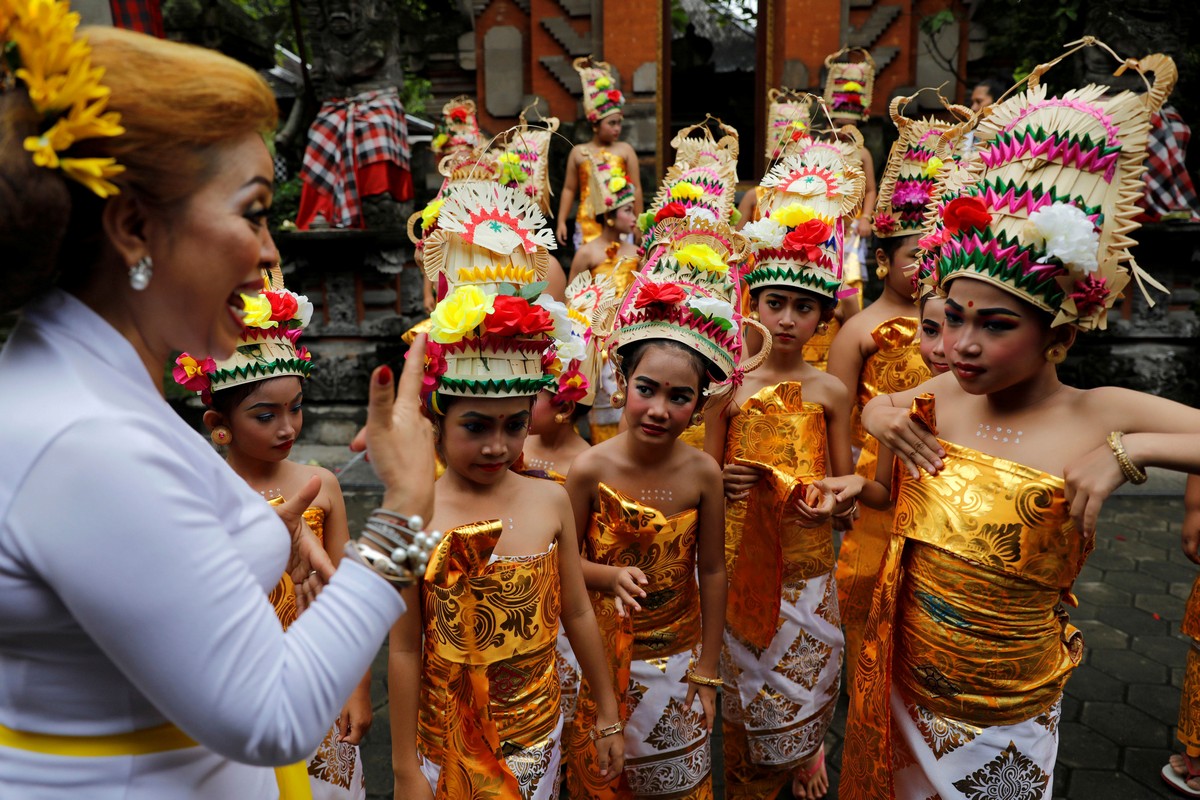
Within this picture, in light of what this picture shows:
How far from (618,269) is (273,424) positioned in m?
A: 3.51

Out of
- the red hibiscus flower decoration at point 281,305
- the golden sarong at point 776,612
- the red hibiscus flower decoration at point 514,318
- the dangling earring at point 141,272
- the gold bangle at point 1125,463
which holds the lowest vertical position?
the golden sarong at point 776,612

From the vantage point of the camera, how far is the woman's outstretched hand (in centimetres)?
136

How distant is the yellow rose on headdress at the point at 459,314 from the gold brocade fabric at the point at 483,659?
509 mm

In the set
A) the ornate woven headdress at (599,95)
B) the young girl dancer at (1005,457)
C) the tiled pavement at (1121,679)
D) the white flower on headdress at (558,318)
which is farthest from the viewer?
the ornate woven headdress at (599,95)

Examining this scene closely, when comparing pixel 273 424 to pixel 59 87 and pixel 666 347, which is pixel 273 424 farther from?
pixel 59 87

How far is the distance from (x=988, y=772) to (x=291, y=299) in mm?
2551

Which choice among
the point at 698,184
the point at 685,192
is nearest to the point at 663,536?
the point at 685,192

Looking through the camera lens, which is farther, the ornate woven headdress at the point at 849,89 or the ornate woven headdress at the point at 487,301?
the ornate woven headdress at the point at 849,89

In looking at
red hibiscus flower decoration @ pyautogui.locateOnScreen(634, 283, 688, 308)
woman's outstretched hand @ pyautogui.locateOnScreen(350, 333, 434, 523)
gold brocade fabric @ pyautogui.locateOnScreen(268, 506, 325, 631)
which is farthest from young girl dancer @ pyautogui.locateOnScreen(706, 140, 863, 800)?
woman's outstretched hand @ pyautogui.locateOnScreen(350, 333, 434, 523)

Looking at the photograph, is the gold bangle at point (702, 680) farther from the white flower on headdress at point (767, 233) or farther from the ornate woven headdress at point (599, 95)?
the ornate woven headdress at point (599, 95)

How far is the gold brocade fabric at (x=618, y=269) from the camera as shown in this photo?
5.23 metres

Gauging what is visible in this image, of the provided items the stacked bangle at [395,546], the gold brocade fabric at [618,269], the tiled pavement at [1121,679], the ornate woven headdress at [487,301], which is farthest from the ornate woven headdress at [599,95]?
the stacked bangle at [395,546]

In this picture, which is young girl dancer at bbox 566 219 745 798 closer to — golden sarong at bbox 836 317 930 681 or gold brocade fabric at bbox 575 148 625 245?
golden sarong at bbox 836 317 930 681

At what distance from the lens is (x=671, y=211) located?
5.30 metres
